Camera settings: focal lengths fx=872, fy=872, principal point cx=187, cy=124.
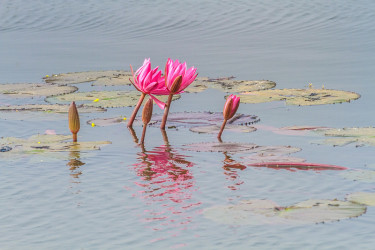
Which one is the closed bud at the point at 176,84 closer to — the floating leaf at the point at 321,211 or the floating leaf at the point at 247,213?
the floating leaf at the point at 247,213

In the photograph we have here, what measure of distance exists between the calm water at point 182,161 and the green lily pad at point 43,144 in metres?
0.15

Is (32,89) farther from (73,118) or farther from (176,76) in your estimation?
(176,76)

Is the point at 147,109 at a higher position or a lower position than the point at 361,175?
higher

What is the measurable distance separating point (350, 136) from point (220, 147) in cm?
105

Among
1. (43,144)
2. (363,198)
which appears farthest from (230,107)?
(363,198)

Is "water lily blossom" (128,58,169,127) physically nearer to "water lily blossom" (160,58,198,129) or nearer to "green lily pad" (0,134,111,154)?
"water lily blossom" (160,58,198,129)

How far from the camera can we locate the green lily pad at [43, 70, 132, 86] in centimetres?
1058

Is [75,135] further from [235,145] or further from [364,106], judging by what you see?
[364,106]

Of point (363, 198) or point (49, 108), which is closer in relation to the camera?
point (363, 198)

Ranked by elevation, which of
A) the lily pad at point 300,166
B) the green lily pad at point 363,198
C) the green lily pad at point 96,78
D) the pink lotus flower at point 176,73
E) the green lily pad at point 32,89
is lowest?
the green lily pad at point 363,198

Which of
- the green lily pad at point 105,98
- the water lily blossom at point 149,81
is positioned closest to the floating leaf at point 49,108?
the green lily pad at point 105,98

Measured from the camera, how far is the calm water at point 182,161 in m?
4.66

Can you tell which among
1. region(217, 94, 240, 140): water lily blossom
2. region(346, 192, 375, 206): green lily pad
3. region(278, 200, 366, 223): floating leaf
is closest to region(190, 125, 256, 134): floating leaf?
region(217, 94, 240, 140): water lily blossom

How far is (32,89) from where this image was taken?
9977 millimetres
